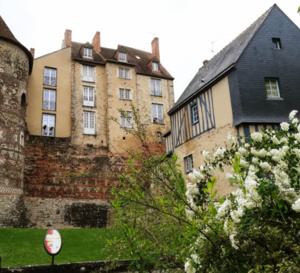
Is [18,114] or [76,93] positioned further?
[76,93]

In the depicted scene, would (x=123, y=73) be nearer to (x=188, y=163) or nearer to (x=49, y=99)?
(x=49, y=99)

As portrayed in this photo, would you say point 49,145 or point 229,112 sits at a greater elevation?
point 49,145

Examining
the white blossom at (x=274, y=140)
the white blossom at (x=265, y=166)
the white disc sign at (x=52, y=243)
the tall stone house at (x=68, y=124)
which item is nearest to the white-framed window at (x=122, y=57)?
the tall stone house at (x=68, y=124)

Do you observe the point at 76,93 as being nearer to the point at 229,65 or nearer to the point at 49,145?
the point at 49,145

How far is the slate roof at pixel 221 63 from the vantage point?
12.8 metres

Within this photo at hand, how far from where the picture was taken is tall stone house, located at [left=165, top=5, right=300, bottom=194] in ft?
38.4

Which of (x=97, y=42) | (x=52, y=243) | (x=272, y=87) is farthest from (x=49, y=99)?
(x=52, y=243)

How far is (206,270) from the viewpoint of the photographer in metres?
3.22

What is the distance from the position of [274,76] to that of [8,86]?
13.0m

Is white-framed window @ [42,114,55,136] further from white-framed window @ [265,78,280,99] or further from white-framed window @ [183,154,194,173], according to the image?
white-framed window @ [265,78,280,99]

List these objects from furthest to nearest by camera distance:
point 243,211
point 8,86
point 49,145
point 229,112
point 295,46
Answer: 1. point 49,145
2. point 8,86
3. point 295,46
4. point 229,112
5. point 243,211

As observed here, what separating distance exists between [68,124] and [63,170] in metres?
3.41

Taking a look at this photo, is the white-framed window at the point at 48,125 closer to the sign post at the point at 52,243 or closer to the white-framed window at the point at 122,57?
the white-framed window at the point at 122,57

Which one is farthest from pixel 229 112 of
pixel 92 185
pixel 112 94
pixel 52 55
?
pixel 52 55
